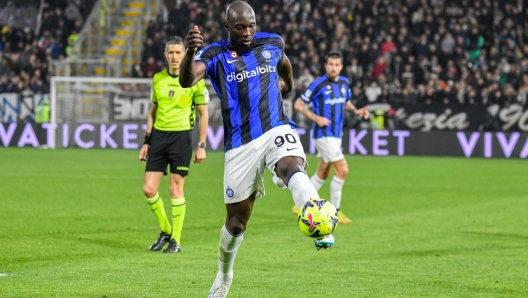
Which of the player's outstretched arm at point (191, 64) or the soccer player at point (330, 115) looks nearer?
the player's outstretched arm at point (191, 64)

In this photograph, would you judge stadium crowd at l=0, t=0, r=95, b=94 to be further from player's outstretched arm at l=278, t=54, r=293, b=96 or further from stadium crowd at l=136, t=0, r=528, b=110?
player's outstretched arm at l=278, t=54, r=293, b=96

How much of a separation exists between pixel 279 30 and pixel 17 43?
10876mm

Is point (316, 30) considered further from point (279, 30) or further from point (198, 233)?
point (198, 233)

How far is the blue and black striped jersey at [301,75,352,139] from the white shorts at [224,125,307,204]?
6.65 metres

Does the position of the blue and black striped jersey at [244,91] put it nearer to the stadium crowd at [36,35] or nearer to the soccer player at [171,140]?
the soccer player at [171,140]

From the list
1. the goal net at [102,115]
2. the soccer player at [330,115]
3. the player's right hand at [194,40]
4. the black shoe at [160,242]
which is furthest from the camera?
the goal net at [102,115]

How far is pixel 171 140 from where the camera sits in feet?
31.2

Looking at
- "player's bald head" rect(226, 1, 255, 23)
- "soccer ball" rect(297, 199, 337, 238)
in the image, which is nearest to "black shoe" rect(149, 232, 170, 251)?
"player's bald head" rect(226, 1, 255, 23)

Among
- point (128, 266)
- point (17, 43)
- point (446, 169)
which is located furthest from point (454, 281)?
point (17, 43)

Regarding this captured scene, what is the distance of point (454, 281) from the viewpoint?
299 inches

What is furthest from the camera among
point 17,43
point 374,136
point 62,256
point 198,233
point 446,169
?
point 17,43

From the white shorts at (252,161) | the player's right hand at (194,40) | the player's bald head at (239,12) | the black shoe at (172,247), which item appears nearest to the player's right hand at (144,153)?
the black shoe at (172,247)

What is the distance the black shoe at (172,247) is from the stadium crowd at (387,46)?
59.7 ft

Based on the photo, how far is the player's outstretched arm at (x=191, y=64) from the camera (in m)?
5.82
